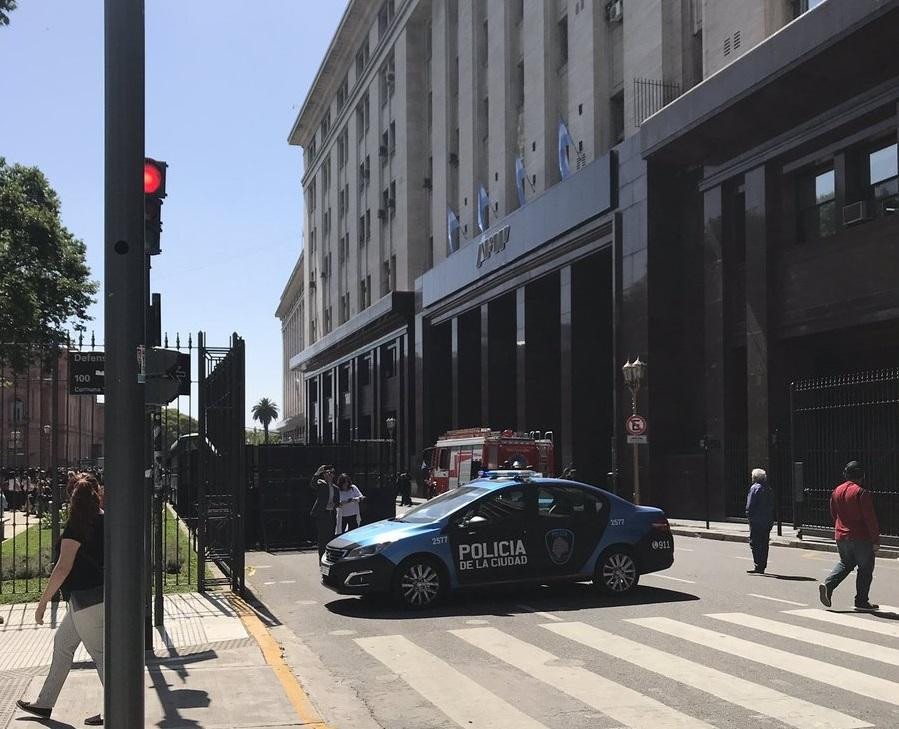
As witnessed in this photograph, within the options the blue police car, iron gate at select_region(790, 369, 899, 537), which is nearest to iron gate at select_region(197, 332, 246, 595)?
the blue police car

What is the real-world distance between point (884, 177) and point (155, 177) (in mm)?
21739

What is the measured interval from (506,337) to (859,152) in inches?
893

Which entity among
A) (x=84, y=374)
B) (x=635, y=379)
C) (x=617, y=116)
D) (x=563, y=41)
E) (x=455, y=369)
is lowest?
(x=84, y=374)

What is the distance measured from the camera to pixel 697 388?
106ft

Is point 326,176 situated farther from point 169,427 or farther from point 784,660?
point 784,660

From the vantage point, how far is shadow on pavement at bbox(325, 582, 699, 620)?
38.7 ft

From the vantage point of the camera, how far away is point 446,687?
314 inches

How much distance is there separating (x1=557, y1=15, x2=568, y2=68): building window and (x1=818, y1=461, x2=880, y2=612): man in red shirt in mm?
31499

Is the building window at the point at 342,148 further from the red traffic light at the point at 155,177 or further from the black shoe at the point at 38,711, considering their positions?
the black shoe at the point at 38,711

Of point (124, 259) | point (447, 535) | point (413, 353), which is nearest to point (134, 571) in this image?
point (124, 259)

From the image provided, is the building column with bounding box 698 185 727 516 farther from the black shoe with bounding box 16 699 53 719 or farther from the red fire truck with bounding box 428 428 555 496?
the black shoe with bounding box 16 699 53 719

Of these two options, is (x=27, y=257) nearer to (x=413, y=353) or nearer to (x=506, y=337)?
(x=506, y=337)

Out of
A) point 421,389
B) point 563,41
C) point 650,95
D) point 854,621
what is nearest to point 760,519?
point 854,621

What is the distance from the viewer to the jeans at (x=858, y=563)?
11594mm
